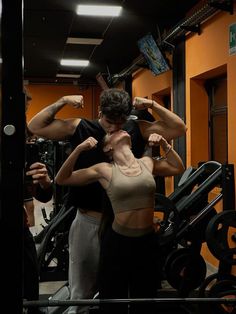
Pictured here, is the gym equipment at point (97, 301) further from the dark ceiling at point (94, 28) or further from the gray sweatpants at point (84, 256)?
the dark ceiling at point (94, 28)

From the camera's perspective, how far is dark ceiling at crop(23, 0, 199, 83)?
541 cm

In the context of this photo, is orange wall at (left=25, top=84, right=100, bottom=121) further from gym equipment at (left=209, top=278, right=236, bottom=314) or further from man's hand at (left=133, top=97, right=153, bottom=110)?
man's hand at (left=133, top=97, right=153, bottom=110)

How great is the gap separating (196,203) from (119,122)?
1554mm

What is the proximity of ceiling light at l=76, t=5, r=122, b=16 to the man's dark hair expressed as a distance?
3.66 metres

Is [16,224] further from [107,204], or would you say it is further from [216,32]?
[216,32]

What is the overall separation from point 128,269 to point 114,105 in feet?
2.75

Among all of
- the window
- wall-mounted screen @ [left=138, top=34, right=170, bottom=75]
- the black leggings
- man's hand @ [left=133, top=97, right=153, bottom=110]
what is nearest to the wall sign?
the window

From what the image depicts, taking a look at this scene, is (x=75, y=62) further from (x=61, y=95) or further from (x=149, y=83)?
(x=61, y=95)

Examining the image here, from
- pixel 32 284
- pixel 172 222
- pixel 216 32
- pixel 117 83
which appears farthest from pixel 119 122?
pixel 117 83

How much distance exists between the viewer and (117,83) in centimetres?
1011

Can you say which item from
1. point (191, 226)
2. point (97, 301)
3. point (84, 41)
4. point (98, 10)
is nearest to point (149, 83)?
point (84, 41)

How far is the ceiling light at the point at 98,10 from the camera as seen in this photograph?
544cm

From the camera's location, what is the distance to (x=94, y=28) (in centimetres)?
657

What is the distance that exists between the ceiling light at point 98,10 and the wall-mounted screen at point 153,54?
0.84m
